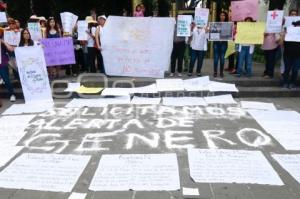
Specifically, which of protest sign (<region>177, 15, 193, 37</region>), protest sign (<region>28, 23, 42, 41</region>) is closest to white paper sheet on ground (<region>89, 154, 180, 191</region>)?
protest sign (<region>177, 15, 193, 37</region>)

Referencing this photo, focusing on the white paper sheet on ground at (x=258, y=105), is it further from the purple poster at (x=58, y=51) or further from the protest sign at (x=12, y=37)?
the protest sign at (x=12, y=37)

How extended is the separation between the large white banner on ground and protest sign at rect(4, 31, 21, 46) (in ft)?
6.47

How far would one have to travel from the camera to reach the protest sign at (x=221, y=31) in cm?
911

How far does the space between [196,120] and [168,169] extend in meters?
2.25

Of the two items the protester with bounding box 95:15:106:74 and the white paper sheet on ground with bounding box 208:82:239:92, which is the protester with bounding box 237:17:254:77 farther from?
the protester with bounding box 95:15:106:74

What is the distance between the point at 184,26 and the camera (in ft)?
30.2

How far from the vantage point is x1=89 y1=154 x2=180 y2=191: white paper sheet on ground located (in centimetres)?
422

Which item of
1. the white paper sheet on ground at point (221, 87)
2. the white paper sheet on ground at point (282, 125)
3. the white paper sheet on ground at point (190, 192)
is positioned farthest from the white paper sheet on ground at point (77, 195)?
the white paper sheet on ground at point (221, 87)

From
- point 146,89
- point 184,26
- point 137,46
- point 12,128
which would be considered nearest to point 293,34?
point 184,26

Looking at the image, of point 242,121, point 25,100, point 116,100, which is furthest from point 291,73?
point 25,100

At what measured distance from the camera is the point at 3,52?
325 inches

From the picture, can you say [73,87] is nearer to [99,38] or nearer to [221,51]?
[99,38]

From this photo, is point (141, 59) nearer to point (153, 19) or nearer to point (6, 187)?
point (153, 19)

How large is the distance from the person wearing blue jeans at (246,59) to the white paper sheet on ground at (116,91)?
8.80 ft
